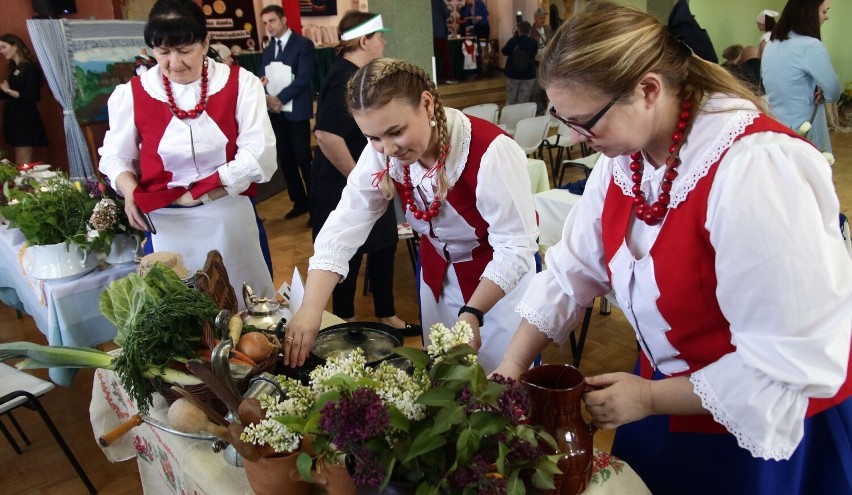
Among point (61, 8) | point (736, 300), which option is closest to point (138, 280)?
point (736, 300)

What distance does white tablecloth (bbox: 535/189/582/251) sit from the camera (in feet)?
9.34

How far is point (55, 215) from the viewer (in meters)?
2.10

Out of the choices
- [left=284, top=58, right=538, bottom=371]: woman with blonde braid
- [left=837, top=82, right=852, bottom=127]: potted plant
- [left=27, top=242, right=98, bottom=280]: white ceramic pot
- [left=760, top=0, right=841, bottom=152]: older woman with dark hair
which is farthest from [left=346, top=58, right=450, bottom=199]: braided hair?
[left=837, top=82, right=852, bottom=127]: potted plant

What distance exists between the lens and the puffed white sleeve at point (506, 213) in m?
1.43

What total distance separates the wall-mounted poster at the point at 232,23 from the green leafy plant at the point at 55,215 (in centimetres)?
613

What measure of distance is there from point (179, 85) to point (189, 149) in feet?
0.68

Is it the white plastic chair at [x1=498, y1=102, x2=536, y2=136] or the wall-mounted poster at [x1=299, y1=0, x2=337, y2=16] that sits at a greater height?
the wall-mounted poster at [x1=299, y1=0, x2=337, y2=16]

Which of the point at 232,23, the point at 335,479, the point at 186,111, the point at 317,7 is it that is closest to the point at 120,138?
A: the point at 186,111

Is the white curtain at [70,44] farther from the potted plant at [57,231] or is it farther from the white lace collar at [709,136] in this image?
the white lace collar at [709,136]

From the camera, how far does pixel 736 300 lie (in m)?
0.79

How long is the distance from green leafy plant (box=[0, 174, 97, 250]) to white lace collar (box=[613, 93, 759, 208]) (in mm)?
1867

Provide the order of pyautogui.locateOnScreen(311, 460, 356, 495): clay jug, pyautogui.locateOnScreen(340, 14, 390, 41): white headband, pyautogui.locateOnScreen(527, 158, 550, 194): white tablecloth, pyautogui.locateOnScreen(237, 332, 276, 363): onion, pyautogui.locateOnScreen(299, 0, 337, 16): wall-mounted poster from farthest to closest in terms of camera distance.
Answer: pyautogui.locateOnScreen(299, 0, 337, 16): wall-mounted poster < pyautogui.locateOnScreen(527, 158, 550, 194): white tablecloth < pyautogui.locateOnScreen(340, 14, 390, 41): white headband < pyautogui.locateOnScreen(237, 332, 276, 363): onion < pyautogui.locateOnScreen(311, 460, 356, 495): clay jug

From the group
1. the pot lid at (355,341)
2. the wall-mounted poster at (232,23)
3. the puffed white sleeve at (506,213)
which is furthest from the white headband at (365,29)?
the wall-mounted poster at (232,23)

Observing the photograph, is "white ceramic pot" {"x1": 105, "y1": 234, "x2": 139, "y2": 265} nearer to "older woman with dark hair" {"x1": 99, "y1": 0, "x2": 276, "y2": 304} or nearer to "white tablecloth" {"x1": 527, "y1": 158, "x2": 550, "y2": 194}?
"older woman with dark hair" {"x1": 99, "y1": 0, "x2": 276, "y2": 304}
